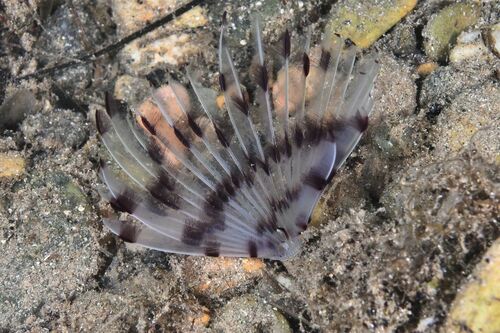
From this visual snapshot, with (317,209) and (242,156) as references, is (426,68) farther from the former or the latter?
(242,156)

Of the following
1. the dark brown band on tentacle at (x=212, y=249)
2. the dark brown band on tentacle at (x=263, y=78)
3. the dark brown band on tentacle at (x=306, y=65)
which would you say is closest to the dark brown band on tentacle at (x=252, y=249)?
the dark brown band on tentacle at (x=212, y=249)

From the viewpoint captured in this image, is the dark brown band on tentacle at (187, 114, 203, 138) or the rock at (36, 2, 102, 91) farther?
the rock at (36, 2, 102, 91)

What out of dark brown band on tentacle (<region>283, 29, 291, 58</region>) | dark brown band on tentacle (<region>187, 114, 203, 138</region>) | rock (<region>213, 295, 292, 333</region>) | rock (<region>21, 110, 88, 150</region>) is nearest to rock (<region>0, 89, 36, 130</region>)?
rock (<region>21, 110, 88, 150</region>)

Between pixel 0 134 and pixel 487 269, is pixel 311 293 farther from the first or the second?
pixel 0 134

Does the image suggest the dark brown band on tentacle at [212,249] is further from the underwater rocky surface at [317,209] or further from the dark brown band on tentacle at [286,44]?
the dark brown band on tentacle at [286,44]

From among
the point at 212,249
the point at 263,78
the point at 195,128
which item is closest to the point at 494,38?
the point at 263,78

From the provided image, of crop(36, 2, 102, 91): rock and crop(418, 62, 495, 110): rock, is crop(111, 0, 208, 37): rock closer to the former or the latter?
crop(36, 2, 102, 91): rock
